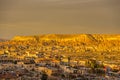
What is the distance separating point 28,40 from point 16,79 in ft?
308

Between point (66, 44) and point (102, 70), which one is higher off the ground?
point (66, 44)

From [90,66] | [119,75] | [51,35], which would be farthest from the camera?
[51,35]

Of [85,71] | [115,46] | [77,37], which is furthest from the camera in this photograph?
[77,37]

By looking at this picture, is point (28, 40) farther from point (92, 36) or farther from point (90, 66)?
point (90, 66)

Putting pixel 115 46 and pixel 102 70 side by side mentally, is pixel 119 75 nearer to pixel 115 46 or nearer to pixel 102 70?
pixel 102 70

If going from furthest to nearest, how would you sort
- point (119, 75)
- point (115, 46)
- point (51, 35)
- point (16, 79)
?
point (51, 35), point (115, 46), point (119, 75), point (16, 79)

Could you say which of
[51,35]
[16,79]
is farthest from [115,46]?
[16,79]

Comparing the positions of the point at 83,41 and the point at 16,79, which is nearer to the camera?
the point at 16,79

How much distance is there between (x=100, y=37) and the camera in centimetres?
11888

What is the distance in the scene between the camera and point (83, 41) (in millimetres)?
115688

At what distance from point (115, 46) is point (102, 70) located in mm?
56383

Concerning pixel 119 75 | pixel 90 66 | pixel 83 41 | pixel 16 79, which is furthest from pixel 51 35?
pixel 16 79

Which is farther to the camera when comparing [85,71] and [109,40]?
[109,40]

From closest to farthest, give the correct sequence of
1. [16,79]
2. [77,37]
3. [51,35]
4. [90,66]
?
1. [16,79]
2. [90,66]
3. [77,37]
4. [51,35]
